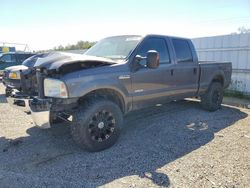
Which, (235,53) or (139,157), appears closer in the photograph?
(139,157)

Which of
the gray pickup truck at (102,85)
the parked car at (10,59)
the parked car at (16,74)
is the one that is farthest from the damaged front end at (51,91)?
the parked car at (10,59)

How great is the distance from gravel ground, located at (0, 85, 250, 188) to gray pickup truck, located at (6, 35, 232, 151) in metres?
0.43

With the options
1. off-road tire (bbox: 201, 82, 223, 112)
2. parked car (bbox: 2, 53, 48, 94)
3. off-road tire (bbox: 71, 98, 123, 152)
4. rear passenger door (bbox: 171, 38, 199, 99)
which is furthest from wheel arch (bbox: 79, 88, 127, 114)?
off-road tire (bbox: 201, 82, 223, 112)

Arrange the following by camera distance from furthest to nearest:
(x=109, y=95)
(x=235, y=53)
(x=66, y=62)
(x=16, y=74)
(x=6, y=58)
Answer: (x=6, y=58), (x=235, y=53), (x=16, y=74), (x=109, y=95), (x=66, y=62)

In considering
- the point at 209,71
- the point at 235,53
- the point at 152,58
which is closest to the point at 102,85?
the point at 152,58

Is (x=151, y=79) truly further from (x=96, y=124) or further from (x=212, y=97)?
(x=212, y=97)

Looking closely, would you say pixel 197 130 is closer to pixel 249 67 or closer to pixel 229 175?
pixel 229 175

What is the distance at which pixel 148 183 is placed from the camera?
3258mm

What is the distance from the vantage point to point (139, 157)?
13.2 ft

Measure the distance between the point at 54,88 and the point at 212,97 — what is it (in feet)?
15.6

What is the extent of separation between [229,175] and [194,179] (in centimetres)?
53

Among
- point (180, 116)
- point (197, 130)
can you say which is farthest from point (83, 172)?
point (180, 116)

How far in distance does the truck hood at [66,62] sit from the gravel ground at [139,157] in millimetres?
1369

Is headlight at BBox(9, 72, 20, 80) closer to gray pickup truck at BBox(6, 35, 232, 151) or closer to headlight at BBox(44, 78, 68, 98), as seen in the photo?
gray pickup truck at BBox(6, 35, 232, 151)
